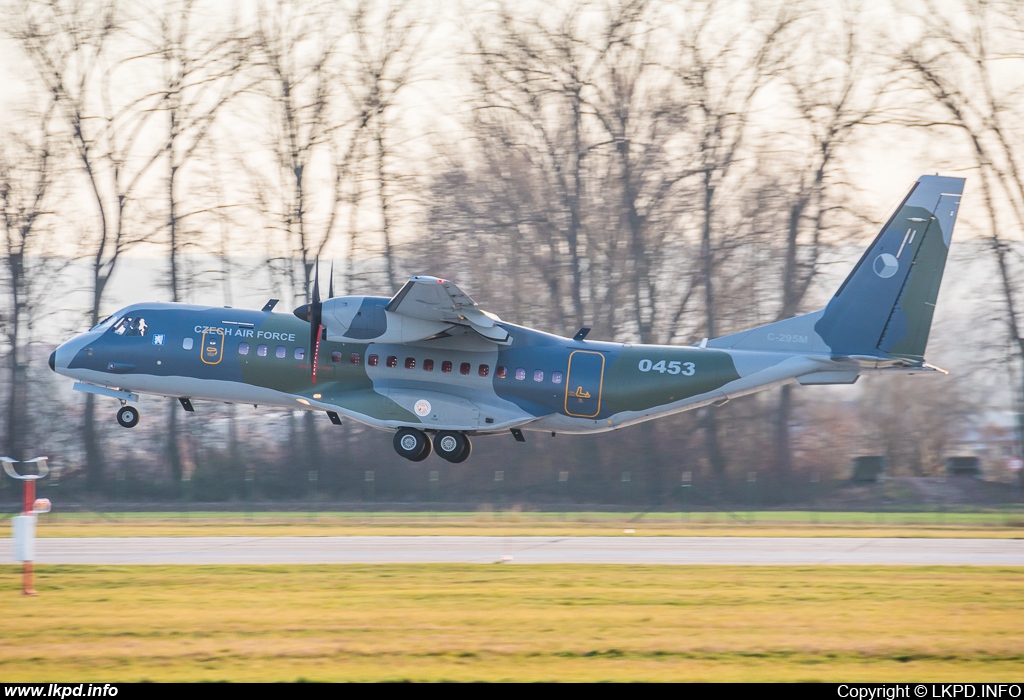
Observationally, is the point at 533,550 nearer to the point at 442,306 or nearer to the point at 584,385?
the point at 584,385

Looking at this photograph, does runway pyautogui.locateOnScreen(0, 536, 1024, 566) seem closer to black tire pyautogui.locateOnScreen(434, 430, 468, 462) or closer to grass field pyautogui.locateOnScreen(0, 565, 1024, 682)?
grass field pyautogui.locateOnScreen(0, 565, 1024, 682)

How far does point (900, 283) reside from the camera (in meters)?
26.6

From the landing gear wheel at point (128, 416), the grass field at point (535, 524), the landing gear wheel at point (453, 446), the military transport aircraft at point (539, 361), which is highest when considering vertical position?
the military transport aircraft at point (539, 361)

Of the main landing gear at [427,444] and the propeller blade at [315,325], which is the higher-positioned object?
the propeller blade at [315,325]

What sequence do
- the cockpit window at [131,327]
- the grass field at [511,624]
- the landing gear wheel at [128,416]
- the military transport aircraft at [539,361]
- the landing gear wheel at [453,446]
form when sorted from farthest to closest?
the landing gear wheel at [128,416] → the cockpit window at [131,327] → the landing gear wheel at [453,446] → the military transport aircraft at [539,361] → the grass field at [511,624]

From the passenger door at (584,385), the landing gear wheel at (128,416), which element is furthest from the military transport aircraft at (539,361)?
the landing gear wheel at (128,416)

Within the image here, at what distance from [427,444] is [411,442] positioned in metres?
0.41

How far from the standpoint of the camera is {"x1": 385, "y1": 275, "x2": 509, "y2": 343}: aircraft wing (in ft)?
76.1

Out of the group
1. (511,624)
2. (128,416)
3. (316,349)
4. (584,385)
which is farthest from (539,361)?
(511,624)

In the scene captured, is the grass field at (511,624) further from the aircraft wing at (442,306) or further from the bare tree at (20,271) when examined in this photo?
the bare tree at (20,271)

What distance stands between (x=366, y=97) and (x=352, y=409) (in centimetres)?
2384

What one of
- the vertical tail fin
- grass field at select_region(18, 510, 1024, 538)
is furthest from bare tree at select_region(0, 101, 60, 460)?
the vertical tail fin

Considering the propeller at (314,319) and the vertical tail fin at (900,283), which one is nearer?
the propeller at (314,319)

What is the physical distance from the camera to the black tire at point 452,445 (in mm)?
26906
